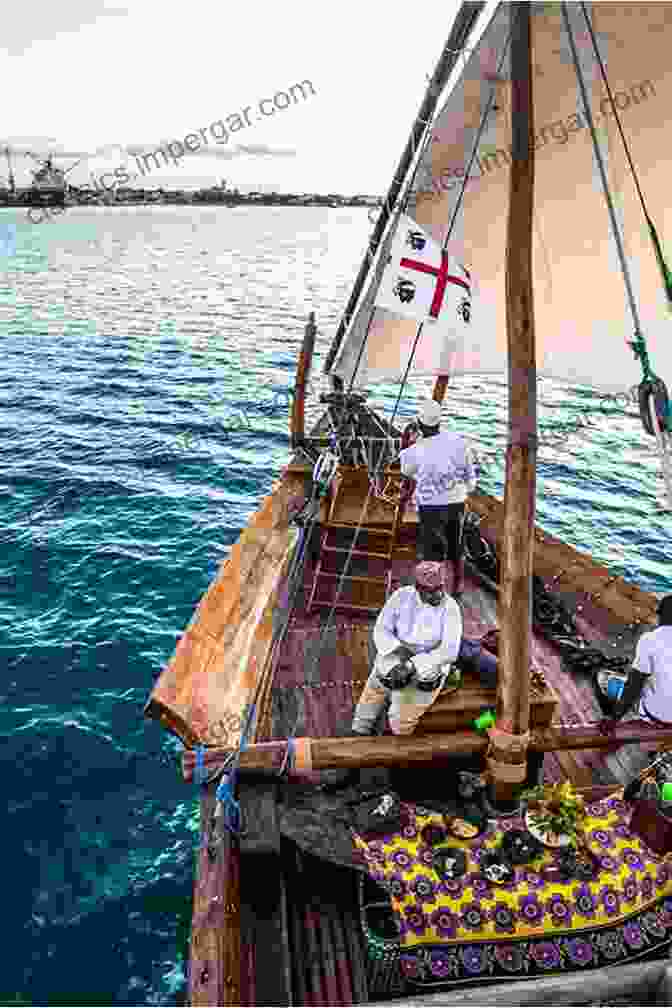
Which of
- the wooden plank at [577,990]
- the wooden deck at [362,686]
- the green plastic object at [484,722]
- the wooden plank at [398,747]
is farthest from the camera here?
the wooden deck at [362,686]

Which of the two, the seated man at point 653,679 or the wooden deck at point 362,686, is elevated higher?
the seated man at point 653,679

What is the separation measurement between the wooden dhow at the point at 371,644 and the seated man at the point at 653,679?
23 centimetres

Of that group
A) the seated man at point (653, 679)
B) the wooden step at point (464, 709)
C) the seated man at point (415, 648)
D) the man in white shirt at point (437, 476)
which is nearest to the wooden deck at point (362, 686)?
the wooden step at point (464, 709)

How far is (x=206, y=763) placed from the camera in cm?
565

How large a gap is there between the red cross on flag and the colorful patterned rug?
5748 millimetres

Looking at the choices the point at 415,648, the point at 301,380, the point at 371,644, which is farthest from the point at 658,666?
the point at 301,380

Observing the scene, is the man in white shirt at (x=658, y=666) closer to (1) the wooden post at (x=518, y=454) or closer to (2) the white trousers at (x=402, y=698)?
(1) the wooden post at (x=518, y=454)

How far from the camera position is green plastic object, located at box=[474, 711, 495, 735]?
6.04m

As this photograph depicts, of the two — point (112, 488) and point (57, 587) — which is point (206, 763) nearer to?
point (57, 587)

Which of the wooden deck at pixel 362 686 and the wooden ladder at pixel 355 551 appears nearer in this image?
the wooden deck at pixel 362 686

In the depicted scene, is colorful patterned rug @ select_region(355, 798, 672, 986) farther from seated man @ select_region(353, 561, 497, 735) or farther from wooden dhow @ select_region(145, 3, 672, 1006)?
seated man @ select_region(353, 561, 497, 735)

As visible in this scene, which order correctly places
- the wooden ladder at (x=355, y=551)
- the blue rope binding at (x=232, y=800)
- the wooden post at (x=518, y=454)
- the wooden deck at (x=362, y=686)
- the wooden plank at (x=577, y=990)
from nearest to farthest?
the wooden plank at (x=577, y=990)
the wooden post at (x=518, y=454)
the blue rope binding at (x=232, y=800)
the wooden deck at (x=362, y=686)
the wooden ladder at (x=355, y=551)

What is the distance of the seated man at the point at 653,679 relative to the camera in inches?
234

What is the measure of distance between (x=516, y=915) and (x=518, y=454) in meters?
3.60
